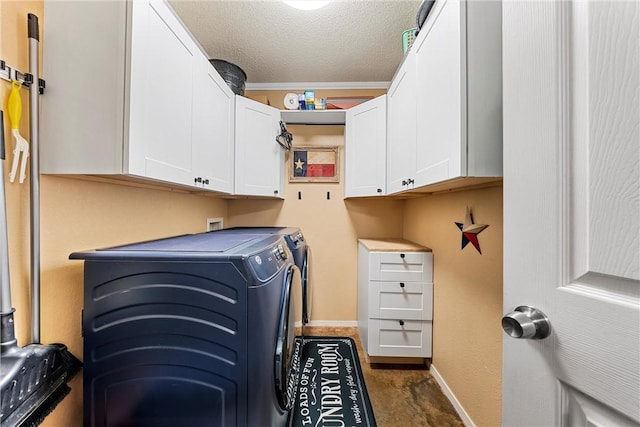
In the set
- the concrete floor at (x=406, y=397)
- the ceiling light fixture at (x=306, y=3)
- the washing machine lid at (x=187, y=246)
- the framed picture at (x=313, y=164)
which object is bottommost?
the concrete floor at (x=406, y=397)

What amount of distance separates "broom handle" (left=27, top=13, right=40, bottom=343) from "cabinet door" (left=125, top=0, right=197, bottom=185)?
296 millimetres

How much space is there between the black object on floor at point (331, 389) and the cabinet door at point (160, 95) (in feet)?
5.03

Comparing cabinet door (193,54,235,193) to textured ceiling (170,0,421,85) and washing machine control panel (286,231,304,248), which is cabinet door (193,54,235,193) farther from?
washing machine control panel (286,231,304,248)

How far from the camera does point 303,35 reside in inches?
76.0

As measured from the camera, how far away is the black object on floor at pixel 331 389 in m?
1.48

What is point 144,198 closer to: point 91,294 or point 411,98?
point 91,294

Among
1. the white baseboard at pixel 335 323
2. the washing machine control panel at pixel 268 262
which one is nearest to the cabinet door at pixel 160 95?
the washing machine control panel at pixel 268 262

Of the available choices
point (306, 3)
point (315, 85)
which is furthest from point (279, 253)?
point (315, 85)

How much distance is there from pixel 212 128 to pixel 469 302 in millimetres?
1930

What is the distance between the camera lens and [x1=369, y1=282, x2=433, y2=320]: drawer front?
6.28 ft

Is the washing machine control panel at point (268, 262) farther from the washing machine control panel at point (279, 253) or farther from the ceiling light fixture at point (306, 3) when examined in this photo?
the ceiling light fixture at point (306, 3)

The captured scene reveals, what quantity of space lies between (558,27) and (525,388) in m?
0.77

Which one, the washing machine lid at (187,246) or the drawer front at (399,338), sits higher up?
the washing machine lid at (187,246)

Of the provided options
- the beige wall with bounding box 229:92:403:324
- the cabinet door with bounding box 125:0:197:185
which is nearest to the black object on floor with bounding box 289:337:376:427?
the beige wall with bounding box 229:92:403:324
